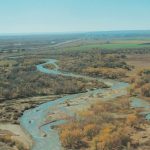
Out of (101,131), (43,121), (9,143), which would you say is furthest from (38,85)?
(101,131)

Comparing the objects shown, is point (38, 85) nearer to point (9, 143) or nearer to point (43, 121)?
point (43, 121)

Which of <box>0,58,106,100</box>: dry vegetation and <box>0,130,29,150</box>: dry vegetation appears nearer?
<box>0,130,29,150</box>: dry vegetation

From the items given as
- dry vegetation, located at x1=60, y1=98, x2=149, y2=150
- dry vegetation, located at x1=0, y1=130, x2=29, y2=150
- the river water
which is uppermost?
dry vegetation, located at x1=60, y1=98, x2=149, y2=150

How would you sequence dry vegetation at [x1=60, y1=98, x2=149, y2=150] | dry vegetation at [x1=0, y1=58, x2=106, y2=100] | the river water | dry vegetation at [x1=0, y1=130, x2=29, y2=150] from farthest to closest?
dry vegetation at [x1=0, y1=58, x2=106, y2=100], the river water, dry vegetation at [x1=0, y1=130, x2=29, y2=150], dry vegetation at [x1=60, y1=98, x2=149, y2=150]

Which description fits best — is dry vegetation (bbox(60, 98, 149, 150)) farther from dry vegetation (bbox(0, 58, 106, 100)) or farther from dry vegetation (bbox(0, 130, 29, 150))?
Answer: dry vegetation (bbox(0, 58, 106, 100))

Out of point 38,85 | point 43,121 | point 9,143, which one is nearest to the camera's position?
point 9,143

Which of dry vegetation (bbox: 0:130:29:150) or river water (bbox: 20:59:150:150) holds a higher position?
dry vegetation (bbox: 0:130:29:150)

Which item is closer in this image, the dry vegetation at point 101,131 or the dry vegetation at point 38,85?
the dry vegetation at point 101,131

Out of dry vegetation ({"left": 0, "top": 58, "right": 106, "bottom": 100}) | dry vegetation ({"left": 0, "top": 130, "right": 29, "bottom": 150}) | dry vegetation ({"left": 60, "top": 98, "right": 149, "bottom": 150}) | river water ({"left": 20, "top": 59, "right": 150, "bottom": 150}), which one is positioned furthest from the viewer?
dry vegetation ({"left": 0, "top": 58, "right": 106, "bottom": 100})

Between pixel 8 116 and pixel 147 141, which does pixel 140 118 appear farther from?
pixel 8 116

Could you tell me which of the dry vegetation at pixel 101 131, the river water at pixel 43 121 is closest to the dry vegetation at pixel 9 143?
the river water at pixel 43 121

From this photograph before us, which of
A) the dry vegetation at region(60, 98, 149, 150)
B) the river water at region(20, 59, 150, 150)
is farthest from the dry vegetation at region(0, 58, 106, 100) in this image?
the dry vegetation at region(60, 98, 149, 150)

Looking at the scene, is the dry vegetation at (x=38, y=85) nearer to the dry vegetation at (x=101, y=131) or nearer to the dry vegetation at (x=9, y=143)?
the dry vegetation at (x=101, y=131)
